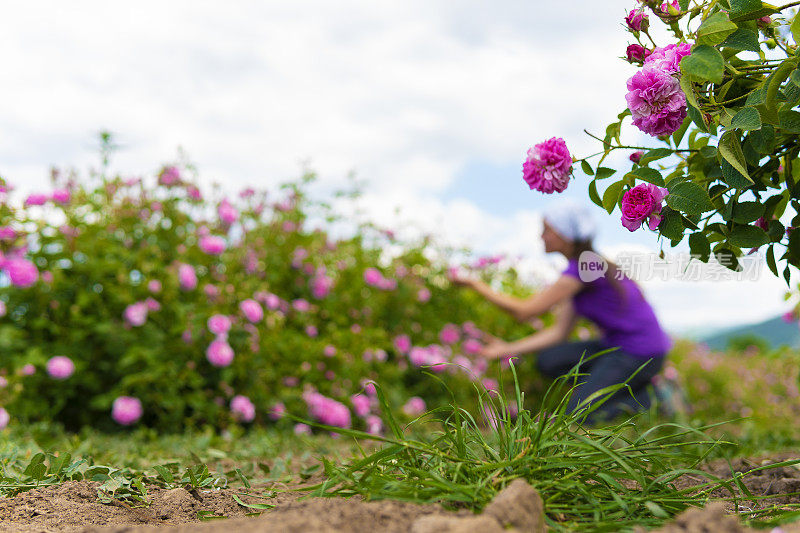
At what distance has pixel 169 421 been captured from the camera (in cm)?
404

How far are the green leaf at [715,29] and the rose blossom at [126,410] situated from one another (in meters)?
3.51

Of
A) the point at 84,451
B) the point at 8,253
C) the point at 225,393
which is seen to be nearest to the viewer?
the point at 84,451

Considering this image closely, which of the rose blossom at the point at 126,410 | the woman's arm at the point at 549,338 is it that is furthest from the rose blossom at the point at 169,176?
the woman's arm at the point at 549,338

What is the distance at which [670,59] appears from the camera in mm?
1635

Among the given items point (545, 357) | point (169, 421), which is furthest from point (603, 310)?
point (169, 421)

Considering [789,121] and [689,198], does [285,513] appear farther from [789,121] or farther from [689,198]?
[789,121]

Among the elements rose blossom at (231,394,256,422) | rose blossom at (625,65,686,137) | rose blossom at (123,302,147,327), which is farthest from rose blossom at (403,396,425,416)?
→ rose blossom at (625,65,686,137)

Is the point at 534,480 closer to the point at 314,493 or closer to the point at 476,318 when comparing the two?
the point at 314,493

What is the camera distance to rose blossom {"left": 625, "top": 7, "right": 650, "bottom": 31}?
179 centimetres

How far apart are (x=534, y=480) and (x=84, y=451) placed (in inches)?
77.5

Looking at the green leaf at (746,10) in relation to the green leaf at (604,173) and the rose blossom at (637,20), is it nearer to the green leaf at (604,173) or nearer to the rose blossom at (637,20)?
the rose blossom at (637,20)

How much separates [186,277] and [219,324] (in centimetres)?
39

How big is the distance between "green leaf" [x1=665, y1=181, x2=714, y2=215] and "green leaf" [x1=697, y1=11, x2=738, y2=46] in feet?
1.13

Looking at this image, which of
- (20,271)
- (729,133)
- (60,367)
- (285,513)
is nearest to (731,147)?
(729,133)
